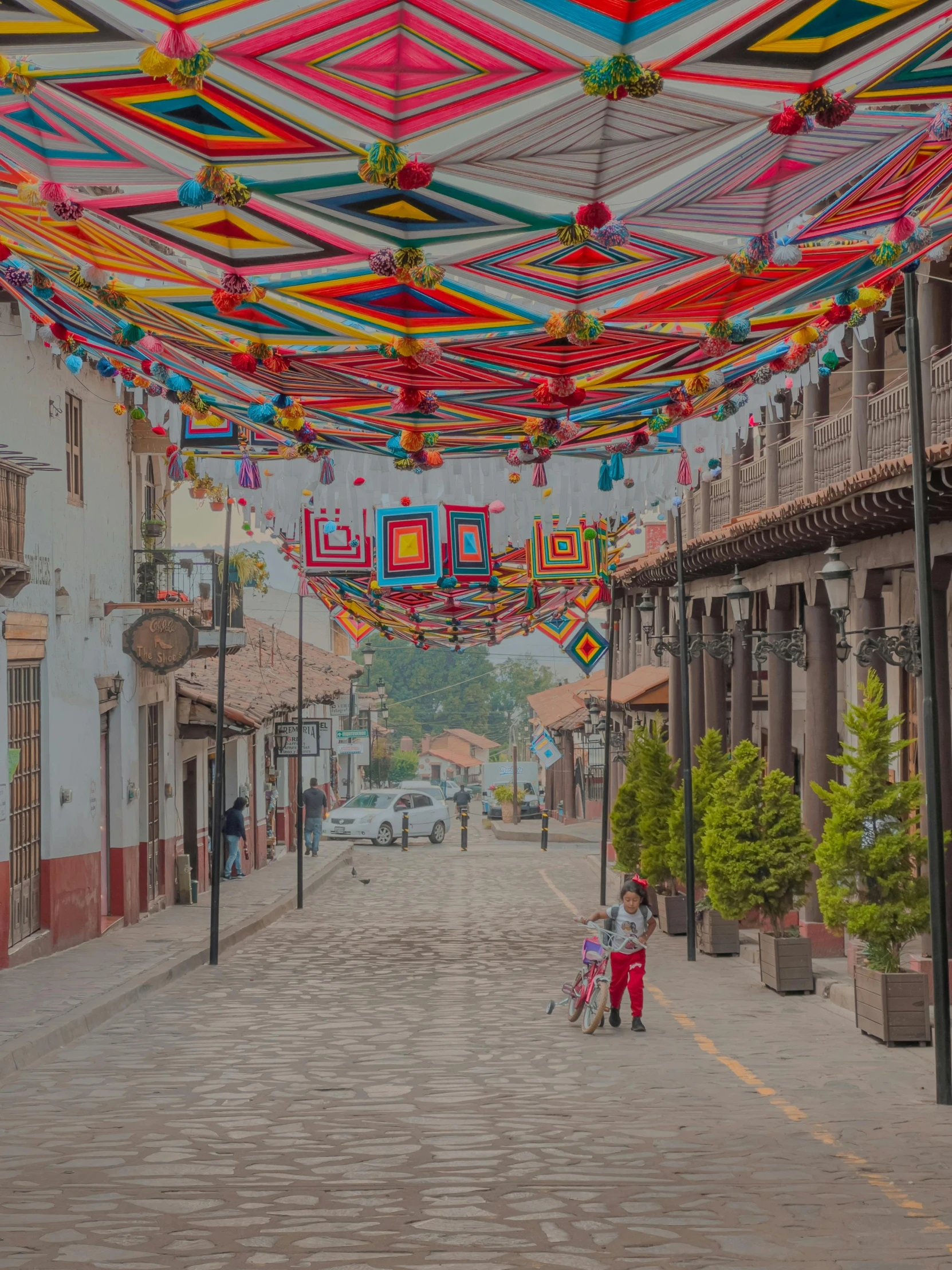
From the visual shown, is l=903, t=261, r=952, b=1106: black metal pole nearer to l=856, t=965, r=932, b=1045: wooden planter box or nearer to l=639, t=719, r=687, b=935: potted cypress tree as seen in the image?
l=856, t=965, r=932, b=1045: wooden planter box

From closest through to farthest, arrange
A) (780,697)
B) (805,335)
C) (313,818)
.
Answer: (805,335) → (780,697) → (313,818)

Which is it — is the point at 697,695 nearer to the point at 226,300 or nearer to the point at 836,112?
the point at 226,300

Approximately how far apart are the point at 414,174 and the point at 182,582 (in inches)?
779

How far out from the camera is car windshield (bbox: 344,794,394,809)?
4631 cm

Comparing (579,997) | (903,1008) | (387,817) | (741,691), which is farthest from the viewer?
(387,817)

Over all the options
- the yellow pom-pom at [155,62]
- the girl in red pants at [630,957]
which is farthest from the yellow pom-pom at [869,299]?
the girl in red pants at [630,957]

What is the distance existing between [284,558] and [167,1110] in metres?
11.3

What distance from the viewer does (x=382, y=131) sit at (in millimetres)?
4781

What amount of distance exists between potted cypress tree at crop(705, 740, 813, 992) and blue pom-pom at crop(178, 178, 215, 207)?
1184cm

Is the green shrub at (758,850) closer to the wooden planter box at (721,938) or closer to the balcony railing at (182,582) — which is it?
the wooden planter box at (721,938)

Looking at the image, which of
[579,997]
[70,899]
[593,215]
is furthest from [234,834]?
[593,215]

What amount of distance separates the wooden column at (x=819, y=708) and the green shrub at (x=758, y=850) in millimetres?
2173

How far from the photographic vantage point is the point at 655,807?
21.4 meters

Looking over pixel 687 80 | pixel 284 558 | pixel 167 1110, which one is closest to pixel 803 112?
pixel 687 80
